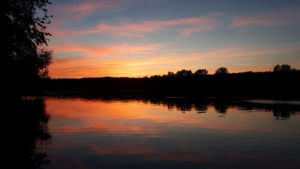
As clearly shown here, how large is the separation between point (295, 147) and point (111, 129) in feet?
55.1

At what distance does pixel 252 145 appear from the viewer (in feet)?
63.2

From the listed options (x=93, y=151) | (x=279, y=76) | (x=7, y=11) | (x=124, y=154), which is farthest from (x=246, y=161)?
(x=279, y=76)

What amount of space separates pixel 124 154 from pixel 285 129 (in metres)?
18.9

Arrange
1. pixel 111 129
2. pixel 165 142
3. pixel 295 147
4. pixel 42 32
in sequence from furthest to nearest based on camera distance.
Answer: pixel 111 129 < pixel 42 32 < pixel 165 142 < pixel 295 147

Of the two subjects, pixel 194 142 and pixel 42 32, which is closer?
pixel 194 142

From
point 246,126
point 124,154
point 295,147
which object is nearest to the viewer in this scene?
point 124,154

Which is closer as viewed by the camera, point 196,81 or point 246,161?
point 246,161

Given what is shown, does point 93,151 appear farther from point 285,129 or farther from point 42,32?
point 285,129

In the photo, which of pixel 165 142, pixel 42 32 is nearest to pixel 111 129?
pixel 165 142

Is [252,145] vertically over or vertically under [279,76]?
under

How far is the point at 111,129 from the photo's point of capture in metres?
26.0

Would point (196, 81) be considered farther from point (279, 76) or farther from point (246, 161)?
point (246, 161)

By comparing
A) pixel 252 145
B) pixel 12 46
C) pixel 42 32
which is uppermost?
pixel 42 32

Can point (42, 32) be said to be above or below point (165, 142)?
above
